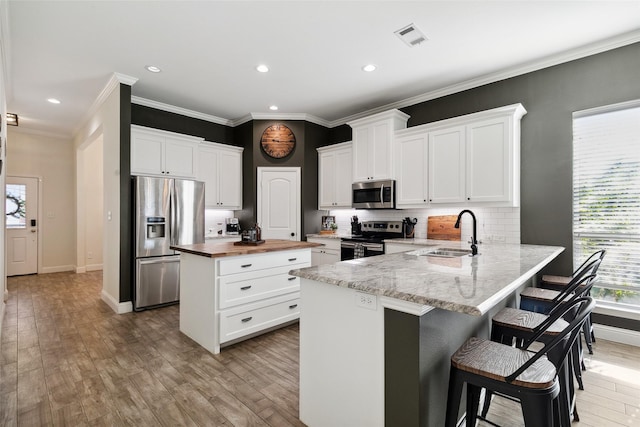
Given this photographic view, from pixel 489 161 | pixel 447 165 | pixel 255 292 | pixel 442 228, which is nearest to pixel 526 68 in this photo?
pixel 489 161

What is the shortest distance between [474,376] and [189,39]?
3.55 metres

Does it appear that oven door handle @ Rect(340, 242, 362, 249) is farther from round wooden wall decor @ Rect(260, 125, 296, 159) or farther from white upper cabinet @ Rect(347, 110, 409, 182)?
round wooden wall decor @ Rect(260, 125, 296, 159)

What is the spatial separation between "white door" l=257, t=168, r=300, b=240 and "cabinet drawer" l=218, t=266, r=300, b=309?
2007 mm

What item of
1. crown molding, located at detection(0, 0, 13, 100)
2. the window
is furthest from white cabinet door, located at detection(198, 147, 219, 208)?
the window

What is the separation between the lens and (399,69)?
3.60m

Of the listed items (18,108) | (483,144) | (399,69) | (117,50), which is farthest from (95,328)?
(483,144)

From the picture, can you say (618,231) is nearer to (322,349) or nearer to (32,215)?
(322,349)

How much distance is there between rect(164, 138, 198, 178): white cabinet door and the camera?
450 cm

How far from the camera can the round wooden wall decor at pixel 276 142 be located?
5.29m

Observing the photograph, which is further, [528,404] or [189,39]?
[189,39]

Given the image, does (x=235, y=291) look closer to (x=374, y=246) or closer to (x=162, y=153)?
(x=374, y=246)

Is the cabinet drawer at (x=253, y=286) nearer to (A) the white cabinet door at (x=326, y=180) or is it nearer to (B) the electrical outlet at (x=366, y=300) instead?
(B) the electrical outlet at (x=366, y=300)

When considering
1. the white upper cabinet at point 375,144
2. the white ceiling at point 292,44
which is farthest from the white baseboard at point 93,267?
the white upper cabinet at point 375,144

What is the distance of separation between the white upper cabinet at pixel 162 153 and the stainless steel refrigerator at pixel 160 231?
13.8 inches
